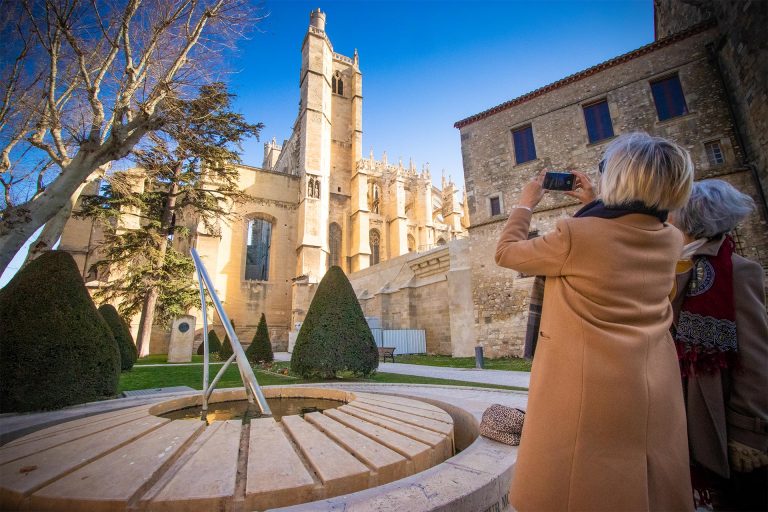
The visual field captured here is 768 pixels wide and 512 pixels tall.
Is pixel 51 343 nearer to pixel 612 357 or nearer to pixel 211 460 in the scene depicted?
pixel 211 460

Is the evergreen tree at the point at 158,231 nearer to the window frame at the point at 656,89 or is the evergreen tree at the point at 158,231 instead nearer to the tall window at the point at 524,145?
the tall window at the point at 524,145

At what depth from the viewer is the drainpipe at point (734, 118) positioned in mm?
8930

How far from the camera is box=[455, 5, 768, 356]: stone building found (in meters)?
9.11

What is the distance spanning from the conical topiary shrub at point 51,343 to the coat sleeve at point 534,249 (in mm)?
5046

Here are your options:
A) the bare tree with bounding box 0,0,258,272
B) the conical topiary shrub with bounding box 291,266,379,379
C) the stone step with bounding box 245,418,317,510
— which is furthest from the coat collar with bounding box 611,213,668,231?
the bare tree with bounding box 0,0,258,272

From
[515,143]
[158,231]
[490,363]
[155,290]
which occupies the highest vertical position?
[515,143]

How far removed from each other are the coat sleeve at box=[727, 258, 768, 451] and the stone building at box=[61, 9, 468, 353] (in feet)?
46.5

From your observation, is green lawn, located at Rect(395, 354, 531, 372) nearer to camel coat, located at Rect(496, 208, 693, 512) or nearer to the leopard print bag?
the leopard print bag

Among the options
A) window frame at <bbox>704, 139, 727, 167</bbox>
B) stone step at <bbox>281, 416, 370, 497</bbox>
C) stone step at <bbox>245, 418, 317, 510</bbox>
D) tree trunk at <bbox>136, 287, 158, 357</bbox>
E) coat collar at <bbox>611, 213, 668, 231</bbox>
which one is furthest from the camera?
tree trunk at <bbox>136, 287, 158, 357</bbox>

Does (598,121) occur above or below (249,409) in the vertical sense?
above

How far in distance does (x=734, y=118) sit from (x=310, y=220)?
18.8 metres

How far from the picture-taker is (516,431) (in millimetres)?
1966

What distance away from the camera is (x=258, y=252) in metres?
25.9

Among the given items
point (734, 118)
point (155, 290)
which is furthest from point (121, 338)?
point (734, 118)
